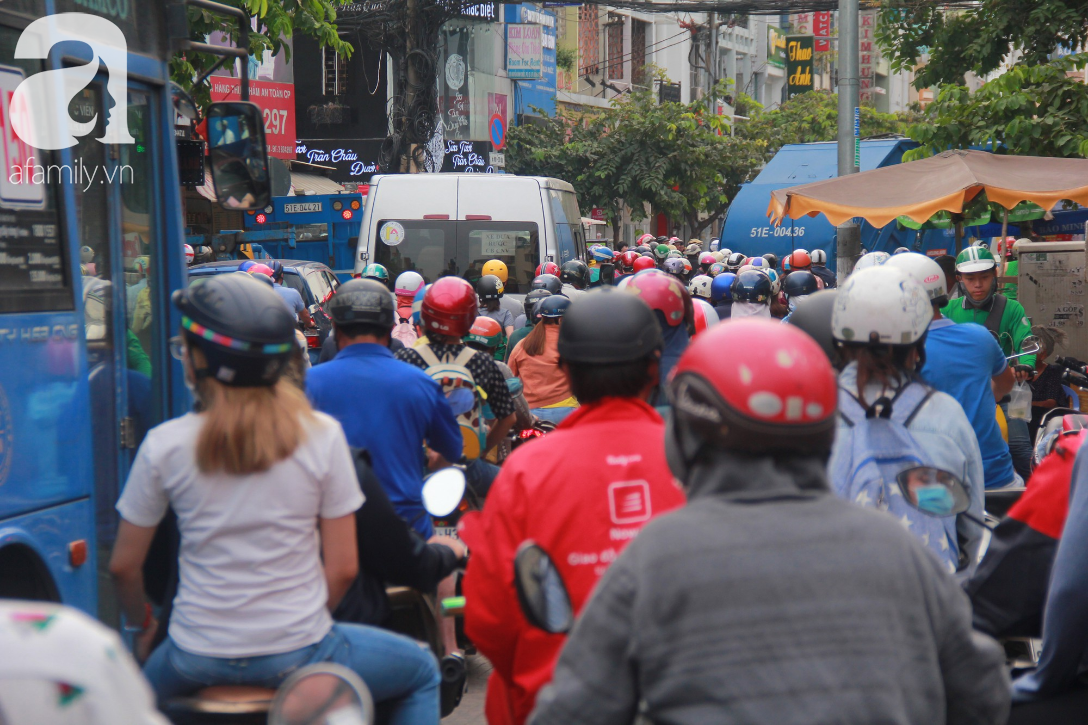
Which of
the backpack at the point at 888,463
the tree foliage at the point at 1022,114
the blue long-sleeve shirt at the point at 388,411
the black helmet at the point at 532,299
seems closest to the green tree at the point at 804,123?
the tree foliage at the point at 1022,114

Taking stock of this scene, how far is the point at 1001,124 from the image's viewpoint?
1339 centimetres

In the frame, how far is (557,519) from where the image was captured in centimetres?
266

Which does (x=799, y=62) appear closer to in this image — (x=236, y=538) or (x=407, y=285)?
(x=407, y=285)

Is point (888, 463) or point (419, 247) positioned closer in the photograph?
point (888, 463)

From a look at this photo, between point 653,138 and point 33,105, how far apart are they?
2920 cm

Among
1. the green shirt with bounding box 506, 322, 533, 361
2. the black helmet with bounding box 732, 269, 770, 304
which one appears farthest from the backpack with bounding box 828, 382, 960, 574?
the black helmet with bounding box 732, 269, 770, 304

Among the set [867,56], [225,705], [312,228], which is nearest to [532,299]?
[225,705]

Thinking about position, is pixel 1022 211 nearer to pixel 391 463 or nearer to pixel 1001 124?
pixel 1001 124

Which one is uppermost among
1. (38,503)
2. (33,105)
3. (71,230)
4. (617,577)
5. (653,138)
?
(653,138)

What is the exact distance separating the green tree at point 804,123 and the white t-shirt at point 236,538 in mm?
38710

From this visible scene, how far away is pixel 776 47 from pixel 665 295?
58813 millimetres

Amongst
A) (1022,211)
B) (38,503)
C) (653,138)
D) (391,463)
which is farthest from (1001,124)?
(653,138)

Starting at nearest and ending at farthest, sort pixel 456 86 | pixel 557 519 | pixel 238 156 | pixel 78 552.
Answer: pixel 557 519 → pixel 78 552 → pixel 238 156 → pixel 456 86

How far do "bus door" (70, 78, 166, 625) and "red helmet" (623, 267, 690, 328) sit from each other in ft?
6.73
